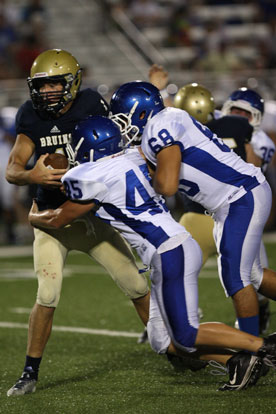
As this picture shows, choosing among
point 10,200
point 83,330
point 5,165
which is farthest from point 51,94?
point 10,200

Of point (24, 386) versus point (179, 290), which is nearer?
point (179, 290)

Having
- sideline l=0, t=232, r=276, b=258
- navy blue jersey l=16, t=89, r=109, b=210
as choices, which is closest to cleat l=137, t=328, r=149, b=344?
navy blue jersey l=16, t=89, r=109, b=210

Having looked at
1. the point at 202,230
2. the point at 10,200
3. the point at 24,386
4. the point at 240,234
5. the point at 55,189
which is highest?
the point at 55,189

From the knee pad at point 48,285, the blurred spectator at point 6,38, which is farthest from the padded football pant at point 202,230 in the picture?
the blurred spectator at point 6,38

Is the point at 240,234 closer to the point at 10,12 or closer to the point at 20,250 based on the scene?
the point at 20,250

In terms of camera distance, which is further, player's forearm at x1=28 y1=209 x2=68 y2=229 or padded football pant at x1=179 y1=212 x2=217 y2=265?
padded football pant at x1=179 y1=212 x2=217 y2=265

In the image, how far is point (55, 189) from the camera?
13.6 feet

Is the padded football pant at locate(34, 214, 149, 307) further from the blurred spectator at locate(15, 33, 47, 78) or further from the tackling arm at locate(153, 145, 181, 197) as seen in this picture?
the blurred spectator at locate(15, 33, 47, 78)

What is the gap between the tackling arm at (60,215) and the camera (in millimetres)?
3670

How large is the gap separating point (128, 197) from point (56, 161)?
2.00ft

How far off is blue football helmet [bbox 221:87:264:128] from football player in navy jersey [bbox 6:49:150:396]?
4.02 feet

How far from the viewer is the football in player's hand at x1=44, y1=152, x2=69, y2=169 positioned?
4027 millimetres

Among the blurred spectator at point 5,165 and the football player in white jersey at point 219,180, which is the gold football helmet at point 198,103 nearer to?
the football player in white jersey at point 219,180

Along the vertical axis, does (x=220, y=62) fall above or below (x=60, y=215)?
below
